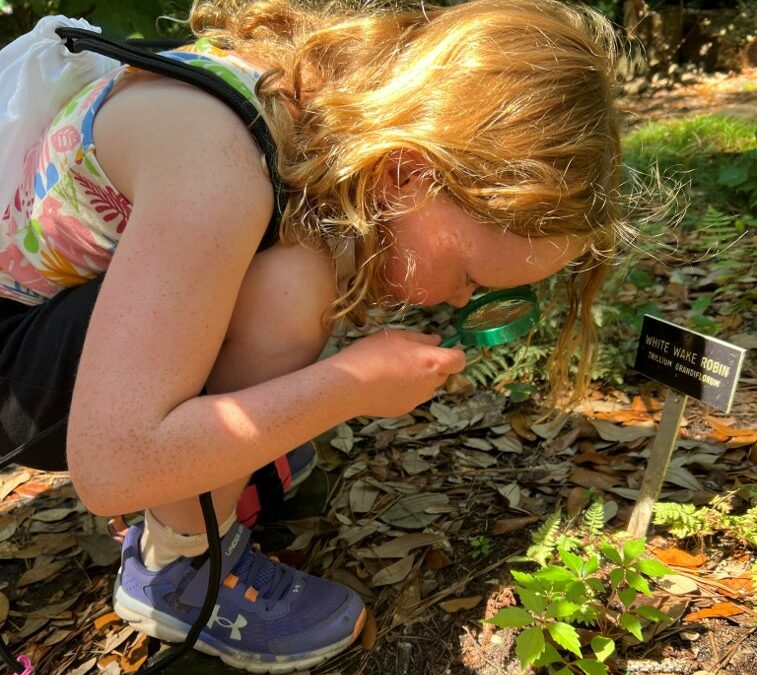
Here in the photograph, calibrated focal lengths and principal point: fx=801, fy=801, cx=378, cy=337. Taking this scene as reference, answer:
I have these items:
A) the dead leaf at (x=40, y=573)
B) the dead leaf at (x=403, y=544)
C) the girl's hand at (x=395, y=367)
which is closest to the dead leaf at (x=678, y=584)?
the dead leaf at (x=403, y=544)

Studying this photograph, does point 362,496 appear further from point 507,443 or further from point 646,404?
point 646,404

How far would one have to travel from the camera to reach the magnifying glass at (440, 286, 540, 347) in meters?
1.56

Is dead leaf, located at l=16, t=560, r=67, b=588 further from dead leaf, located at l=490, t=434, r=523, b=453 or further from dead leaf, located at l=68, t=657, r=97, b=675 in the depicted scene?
dead leaf, located at l=490, t=434, r=523, b=453

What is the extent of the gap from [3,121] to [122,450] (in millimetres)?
786

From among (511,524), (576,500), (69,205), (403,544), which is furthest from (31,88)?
(576,500)

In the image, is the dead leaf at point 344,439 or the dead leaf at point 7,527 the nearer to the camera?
the dead leaf at point 7,527

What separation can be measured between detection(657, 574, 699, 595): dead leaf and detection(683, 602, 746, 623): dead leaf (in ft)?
0.14

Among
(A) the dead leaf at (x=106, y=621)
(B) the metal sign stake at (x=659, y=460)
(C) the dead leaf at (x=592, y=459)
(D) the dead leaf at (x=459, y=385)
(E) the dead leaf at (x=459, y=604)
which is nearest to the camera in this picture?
(B) the metal sign stake at (x=659, y=460)

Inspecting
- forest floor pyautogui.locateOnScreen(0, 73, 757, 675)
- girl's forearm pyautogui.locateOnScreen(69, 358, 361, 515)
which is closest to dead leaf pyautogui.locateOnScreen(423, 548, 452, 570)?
forest floor pyautogui.locateOnScreen(0, 73, 757, 675)

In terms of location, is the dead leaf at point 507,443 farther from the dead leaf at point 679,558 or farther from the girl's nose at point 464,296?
the girl's nose at point 464,296

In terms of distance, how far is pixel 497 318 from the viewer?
1.65m

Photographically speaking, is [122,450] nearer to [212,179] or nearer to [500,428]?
[212,179]

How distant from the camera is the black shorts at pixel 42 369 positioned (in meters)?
1.45

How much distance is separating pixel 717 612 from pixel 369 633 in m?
0.66
